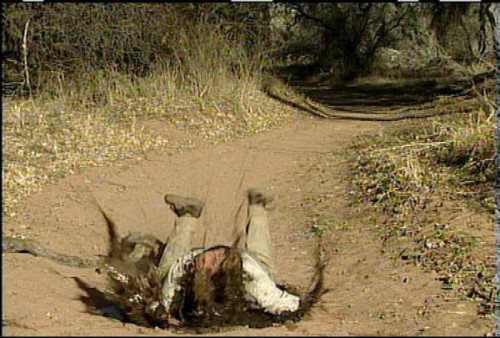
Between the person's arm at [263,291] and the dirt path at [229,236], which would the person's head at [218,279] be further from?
the dirt path at [229,236]

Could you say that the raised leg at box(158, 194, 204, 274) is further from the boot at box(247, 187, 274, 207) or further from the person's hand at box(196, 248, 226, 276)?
the person's hand at box(196, 248, 226, 276)

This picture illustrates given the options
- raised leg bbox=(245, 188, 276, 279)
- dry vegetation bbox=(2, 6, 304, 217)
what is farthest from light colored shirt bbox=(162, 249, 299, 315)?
dry vegetation bbox=(2, 6, 304, 217)

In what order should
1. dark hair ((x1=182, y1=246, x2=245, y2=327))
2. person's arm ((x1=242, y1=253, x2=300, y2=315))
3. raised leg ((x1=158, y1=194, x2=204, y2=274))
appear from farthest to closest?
raised leg ((x1=158, y1=194, x2=204, y2=274)), person's arm ((x1=242, y1=253, x2=300, y2=315)), dark hair ((x1=182, y1=246, x2=245, y2=327))

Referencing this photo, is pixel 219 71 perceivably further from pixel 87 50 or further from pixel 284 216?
pixel 284 216

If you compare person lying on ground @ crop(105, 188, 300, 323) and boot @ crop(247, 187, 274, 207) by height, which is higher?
boot @ crop(247, 187, 274, 207)

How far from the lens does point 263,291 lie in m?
3.24

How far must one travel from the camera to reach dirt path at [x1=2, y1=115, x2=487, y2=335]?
315cm

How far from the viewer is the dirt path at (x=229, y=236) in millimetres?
3148

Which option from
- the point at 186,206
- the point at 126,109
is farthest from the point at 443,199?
the point at 126,109

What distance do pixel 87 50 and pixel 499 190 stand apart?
219 inches

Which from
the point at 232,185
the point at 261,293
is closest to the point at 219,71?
the point at 232,185

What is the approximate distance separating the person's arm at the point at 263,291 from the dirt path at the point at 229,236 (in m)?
0.14

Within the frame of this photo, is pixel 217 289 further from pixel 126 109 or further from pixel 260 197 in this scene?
pixel 126 109

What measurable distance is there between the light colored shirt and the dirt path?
153 mm
